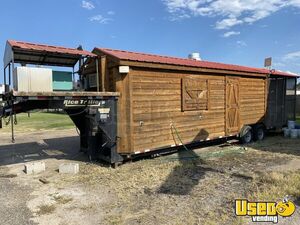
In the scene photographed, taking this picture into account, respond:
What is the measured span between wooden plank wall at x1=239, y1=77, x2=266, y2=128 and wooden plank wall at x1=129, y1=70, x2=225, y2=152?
6.74 ft

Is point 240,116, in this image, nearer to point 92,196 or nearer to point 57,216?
point 92,196

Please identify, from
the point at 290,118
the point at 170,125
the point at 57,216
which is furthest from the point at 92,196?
the point at 290,118

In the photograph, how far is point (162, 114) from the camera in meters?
9.40

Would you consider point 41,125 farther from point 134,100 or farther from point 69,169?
point 134,100

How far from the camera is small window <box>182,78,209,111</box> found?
10.0m

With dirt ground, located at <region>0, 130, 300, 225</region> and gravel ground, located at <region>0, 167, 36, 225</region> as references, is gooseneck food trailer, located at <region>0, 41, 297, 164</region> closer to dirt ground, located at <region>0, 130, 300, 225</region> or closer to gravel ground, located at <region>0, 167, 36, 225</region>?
dirt ground, located at <region>0, 130, 300, 225</region>

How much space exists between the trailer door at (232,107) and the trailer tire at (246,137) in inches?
18.4

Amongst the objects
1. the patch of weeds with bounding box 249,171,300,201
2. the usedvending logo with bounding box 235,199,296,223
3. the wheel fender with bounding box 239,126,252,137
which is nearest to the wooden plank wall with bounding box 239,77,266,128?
the wheel fender with bounding box 239,126,252,137

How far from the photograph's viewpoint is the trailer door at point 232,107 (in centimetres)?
1177

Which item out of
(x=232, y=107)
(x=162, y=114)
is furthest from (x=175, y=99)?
(x=232, y=107)

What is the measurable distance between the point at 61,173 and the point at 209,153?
16.2 feet

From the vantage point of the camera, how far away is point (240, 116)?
40.8ft

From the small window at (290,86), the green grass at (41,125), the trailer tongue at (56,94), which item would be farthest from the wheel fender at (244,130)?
the green grass at (41,125)

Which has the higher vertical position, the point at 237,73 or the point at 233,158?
the point at 237,73
